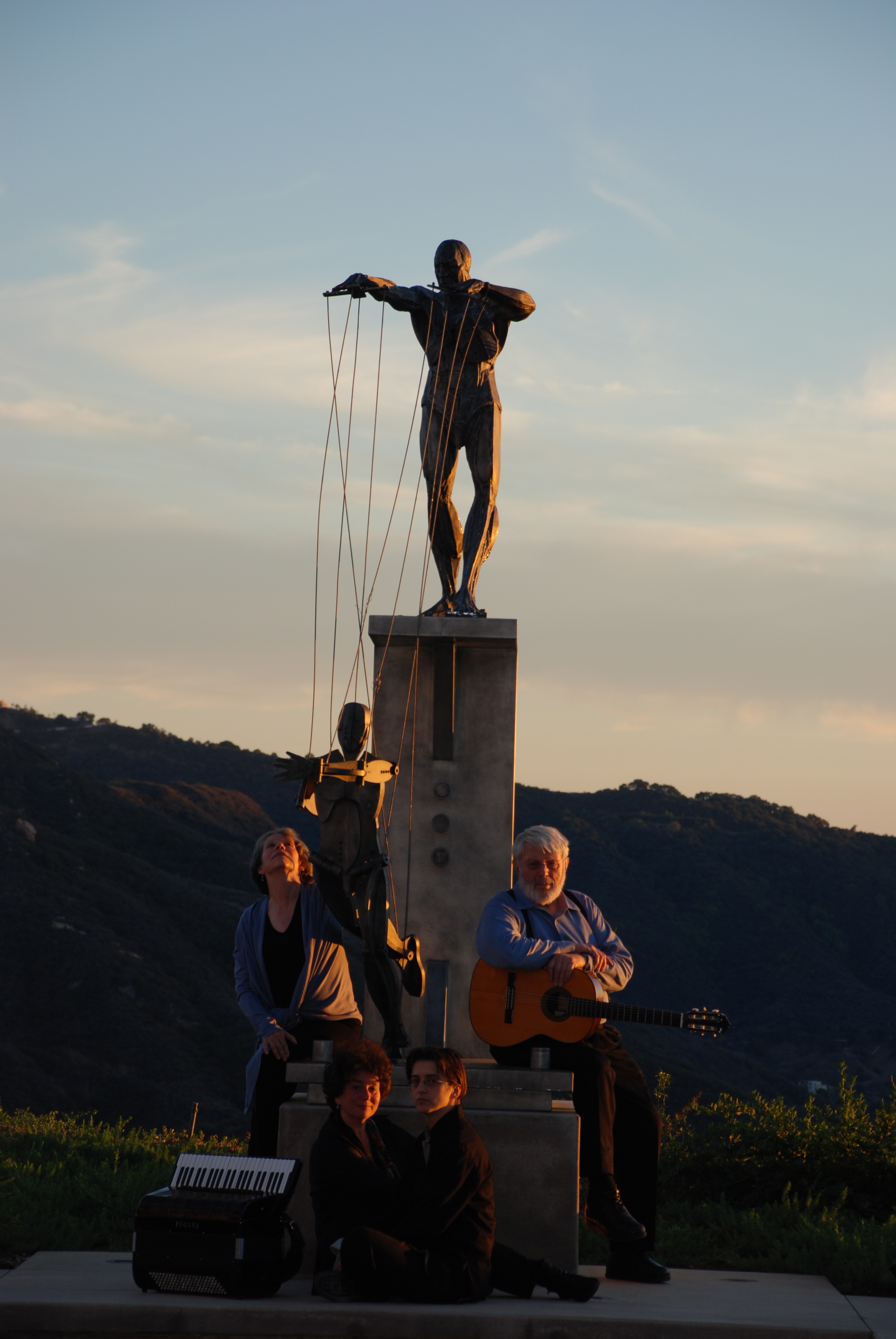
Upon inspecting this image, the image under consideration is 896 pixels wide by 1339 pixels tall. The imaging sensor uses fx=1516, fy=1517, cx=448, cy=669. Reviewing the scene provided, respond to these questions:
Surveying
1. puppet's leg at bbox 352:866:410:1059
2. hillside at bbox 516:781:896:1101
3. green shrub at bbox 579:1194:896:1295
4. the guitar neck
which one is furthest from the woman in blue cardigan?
hillside at bbox 516:781:896:1101

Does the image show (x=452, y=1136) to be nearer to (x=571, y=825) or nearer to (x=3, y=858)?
(x=3, y=858)

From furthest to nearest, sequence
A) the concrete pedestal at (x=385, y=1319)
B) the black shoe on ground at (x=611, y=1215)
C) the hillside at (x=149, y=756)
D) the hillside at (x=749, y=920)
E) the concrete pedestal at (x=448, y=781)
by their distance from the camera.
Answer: the hillside at (x=149, y=756), the hillside at (x=749, y=920), the concrete pedestal at (x=448, y=781), the black shoe on ground at (x=611, y=1215), the concrete pedestal at (x=385, y=1319)

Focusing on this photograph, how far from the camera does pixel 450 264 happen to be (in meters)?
7.55

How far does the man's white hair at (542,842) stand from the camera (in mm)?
5855

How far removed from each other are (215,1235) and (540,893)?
5.95ft

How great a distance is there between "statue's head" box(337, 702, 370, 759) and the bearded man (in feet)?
2.48

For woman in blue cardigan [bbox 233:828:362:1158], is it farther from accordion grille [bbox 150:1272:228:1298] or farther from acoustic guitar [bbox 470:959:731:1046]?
accordion grille [bbox 150:1272:228:1298]

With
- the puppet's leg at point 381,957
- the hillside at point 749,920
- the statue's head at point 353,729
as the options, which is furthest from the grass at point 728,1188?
the hillside at point 749,920

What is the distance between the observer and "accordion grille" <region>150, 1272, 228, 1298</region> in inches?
188

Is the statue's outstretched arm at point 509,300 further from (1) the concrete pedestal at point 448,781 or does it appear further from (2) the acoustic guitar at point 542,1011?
(2) the acoustic guitar at point 542,1011

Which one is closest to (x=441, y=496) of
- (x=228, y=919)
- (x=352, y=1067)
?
(x=352, y=1067)

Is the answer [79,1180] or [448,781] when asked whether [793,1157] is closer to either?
[448,781]

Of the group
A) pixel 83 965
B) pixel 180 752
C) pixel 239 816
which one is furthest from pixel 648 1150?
pixel 180 752

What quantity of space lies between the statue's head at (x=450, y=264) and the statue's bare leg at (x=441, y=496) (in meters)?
0.65
